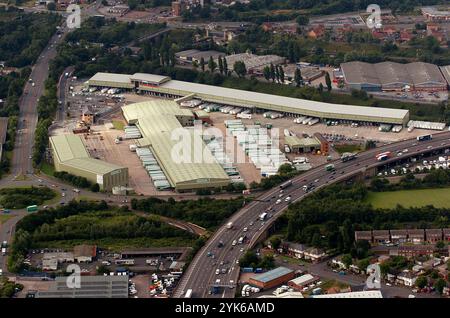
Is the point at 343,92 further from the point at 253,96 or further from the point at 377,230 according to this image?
the point at 377,230

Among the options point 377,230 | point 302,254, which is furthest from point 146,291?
point 377,230

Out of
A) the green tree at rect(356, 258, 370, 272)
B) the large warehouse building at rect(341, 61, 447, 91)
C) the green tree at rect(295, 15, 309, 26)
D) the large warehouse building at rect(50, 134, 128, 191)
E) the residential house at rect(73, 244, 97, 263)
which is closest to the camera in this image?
the green tree at rect(356, 258, 370, 272)

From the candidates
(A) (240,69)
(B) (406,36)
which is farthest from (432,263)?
(B) (406,36)

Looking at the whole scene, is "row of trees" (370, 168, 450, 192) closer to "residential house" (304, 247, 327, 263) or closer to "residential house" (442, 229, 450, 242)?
"residential house" (442, 229, 450, 242)

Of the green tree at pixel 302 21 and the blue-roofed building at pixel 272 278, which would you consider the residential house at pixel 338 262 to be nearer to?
the blue-roofed building at pixel 272 278

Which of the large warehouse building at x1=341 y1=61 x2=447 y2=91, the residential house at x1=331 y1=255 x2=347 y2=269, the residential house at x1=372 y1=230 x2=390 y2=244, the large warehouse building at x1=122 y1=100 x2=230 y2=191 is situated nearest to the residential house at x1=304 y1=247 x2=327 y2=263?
the residential house at x1=331 y1=255 x2=347 y2=269

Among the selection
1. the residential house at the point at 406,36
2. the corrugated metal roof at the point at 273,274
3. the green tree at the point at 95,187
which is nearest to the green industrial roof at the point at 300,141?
the green tree at the point at 95,187
